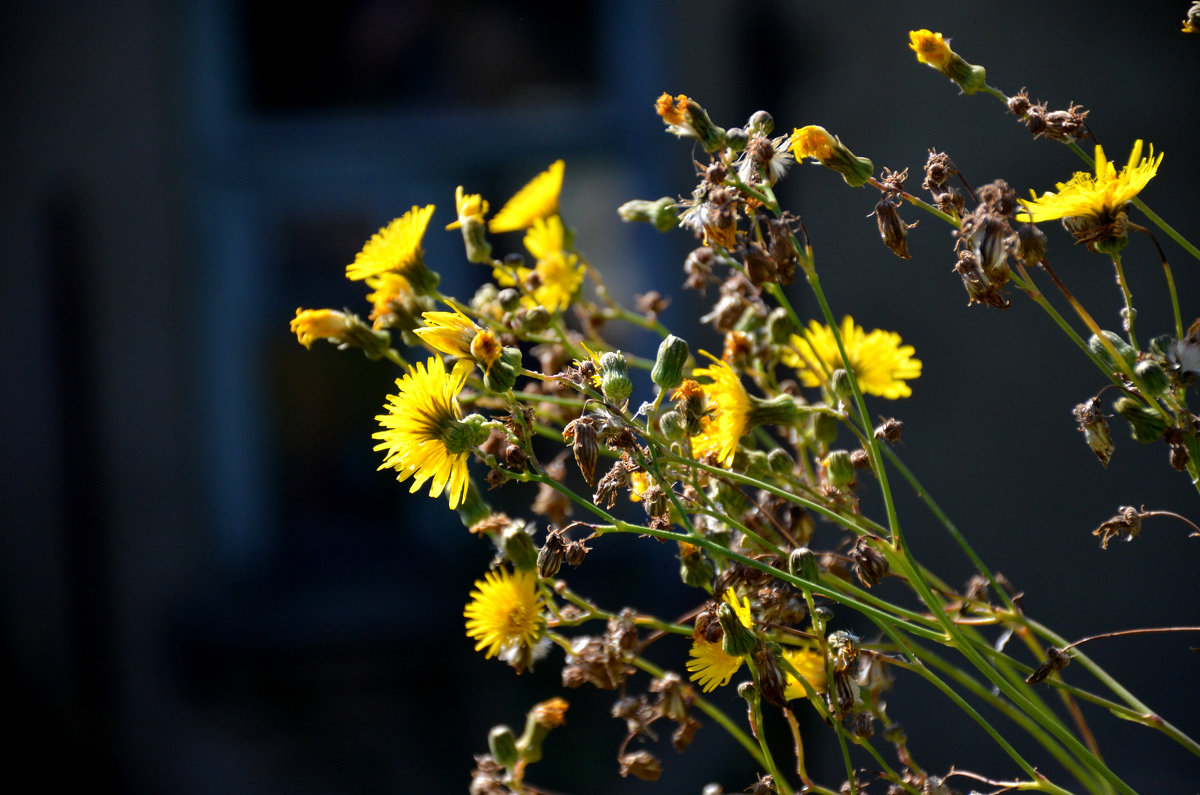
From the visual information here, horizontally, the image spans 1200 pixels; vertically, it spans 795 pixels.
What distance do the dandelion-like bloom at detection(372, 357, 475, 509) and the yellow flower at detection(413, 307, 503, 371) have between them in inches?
0.4

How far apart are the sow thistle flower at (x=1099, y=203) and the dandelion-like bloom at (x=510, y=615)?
28 cm

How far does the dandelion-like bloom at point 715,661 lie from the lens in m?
0.45

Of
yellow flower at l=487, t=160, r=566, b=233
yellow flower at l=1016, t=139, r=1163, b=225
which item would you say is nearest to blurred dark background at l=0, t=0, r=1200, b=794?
yellow flower at l=487, t=160, r=566, b=233

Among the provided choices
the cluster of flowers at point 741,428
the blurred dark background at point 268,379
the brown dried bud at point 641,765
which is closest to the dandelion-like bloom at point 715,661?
the cluster of flowers at point 741,428

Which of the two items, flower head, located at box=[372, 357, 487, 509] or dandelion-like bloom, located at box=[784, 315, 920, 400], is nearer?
flower head, located at box=[372, 357, 487, 509]

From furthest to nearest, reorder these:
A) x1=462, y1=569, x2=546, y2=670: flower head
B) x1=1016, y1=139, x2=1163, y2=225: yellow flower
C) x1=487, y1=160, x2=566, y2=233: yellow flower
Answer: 1. x1=487, y1=160, x2=566, y2=233: yellow flower
2. x1=462, y1=569, x2=546, y2=670: flower head
3. x1=1016, y1=139, x2=1163, y2=225: yellow flower

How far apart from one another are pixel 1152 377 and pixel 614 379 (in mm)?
215

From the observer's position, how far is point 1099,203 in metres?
0.42

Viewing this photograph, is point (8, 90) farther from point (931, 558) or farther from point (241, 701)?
point (931, 558)

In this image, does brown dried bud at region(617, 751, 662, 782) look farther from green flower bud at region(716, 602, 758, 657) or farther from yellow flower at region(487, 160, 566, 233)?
yellow flower at region(487, 160, 566, 233)

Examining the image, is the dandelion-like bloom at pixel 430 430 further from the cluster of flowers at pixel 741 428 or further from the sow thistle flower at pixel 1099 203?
the sow thistle flower at pixel 1099 203

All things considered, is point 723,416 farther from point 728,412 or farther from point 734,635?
point 734,635

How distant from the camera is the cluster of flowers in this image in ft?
1.40

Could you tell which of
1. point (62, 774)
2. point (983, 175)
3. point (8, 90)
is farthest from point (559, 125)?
point (62, 774)
